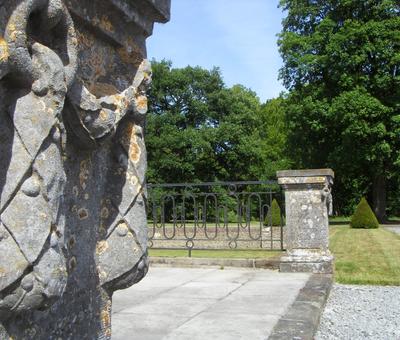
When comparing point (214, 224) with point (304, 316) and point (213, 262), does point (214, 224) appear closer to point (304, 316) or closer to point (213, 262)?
point (213, 262)

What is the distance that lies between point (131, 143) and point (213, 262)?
23.9 feet

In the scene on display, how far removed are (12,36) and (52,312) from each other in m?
1.01

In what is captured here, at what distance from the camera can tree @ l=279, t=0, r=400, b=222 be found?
27.8 metres

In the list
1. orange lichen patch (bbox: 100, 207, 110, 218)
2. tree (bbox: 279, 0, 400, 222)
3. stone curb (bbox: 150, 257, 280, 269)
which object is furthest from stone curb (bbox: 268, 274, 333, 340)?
tree (bbox: 279, 0, 400, 222)

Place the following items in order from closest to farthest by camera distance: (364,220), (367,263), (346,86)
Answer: (367,263), (364,220), (346,86)

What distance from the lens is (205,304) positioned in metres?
5.80

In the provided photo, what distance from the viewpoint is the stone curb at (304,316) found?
4293 millimetres

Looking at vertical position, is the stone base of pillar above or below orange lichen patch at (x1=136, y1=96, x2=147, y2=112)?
below

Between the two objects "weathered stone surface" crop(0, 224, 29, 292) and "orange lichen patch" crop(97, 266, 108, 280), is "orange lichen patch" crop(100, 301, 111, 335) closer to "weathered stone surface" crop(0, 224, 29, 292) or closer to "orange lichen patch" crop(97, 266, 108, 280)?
"orange lichen patch" crop(97, 266, 108, 280)

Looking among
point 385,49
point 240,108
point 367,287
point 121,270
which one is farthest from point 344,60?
point 121,270

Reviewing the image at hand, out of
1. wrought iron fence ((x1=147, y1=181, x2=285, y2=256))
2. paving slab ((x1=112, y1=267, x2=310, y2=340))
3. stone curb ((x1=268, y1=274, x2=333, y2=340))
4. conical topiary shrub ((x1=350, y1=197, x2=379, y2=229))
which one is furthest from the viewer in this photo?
conical topiary shrub ((x1=350, y1=197, x2=379, y2=229))

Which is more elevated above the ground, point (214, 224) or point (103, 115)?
point (103, 115)

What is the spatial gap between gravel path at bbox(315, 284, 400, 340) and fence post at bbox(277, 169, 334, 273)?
0.61 m

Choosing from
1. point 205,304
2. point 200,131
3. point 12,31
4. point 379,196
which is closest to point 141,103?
point 12,31
